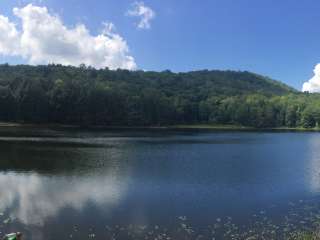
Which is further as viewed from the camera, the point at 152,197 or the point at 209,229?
the point at 152,197

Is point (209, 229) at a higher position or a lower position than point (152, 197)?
lower

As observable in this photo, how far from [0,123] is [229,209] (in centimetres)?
12559

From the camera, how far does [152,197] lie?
111 ft

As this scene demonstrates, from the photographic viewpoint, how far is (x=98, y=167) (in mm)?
50469

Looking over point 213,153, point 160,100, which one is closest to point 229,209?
point 213,153

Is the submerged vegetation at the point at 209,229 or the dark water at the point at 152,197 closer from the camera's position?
the submerged vegetation at the point at 209,229

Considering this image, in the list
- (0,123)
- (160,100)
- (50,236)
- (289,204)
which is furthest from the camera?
(160,100)

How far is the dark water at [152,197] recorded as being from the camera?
24.6 metres

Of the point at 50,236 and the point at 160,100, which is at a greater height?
the point at 160,100

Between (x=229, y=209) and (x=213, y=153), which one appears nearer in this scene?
(x=229, y=209)

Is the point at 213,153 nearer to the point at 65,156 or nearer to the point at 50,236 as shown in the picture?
the point at 65,156

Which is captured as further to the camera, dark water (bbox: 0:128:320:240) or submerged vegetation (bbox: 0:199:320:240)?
dark water (bbox: 0:128:320:240)

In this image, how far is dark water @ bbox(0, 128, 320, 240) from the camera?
24.6m

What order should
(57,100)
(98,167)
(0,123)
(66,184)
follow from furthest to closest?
(57,100) → (0,123) → (98,167) → (66,184)
